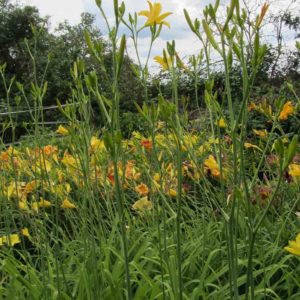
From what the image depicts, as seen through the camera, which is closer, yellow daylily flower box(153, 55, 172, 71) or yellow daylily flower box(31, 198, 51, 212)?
yellow daylily flower box(153, 55, 172, 71)

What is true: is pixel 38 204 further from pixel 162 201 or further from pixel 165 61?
pixel 165 61

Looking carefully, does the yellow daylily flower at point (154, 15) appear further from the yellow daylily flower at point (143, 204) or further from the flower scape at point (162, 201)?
the yellow daylily flower at point (143, 204)

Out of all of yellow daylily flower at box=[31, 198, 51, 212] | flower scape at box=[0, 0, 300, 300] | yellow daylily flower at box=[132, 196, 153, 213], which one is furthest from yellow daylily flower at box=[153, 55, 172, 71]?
yellow daylily flower at box=[132, 196, 153, 213]

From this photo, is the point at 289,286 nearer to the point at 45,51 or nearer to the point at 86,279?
the point at 86,279

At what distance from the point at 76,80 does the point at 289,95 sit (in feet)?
17.7

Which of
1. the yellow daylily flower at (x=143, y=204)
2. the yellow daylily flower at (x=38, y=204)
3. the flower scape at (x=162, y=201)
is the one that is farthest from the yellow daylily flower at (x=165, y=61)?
the yellow daylily flower at (x=143, y=204)

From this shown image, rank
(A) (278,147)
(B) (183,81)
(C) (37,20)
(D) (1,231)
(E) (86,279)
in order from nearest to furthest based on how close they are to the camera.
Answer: (A) (278,147), (E) (86,279), (D) (1,231), (B) (183,81), (C) (37,20)

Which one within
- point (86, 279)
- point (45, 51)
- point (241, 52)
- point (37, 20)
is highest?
point (37, 20)

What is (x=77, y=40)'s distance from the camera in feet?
57.7

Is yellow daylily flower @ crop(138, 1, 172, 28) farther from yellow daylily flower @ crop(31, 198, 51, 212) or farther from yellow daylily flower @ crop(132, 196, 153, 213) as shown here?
yellow daylily flower @ crop(132, 196, 153, 213)

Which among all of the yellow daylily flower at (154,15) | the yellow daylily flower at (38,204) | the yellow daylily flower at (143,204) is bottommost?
the yellow daylily flower at (143,204)

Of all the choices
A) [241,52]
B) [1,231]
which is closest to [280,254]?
[241,52]

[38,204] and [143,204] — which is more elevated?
[38,204]

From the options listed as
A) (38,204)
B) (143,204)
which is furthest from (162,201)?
(143,204)
